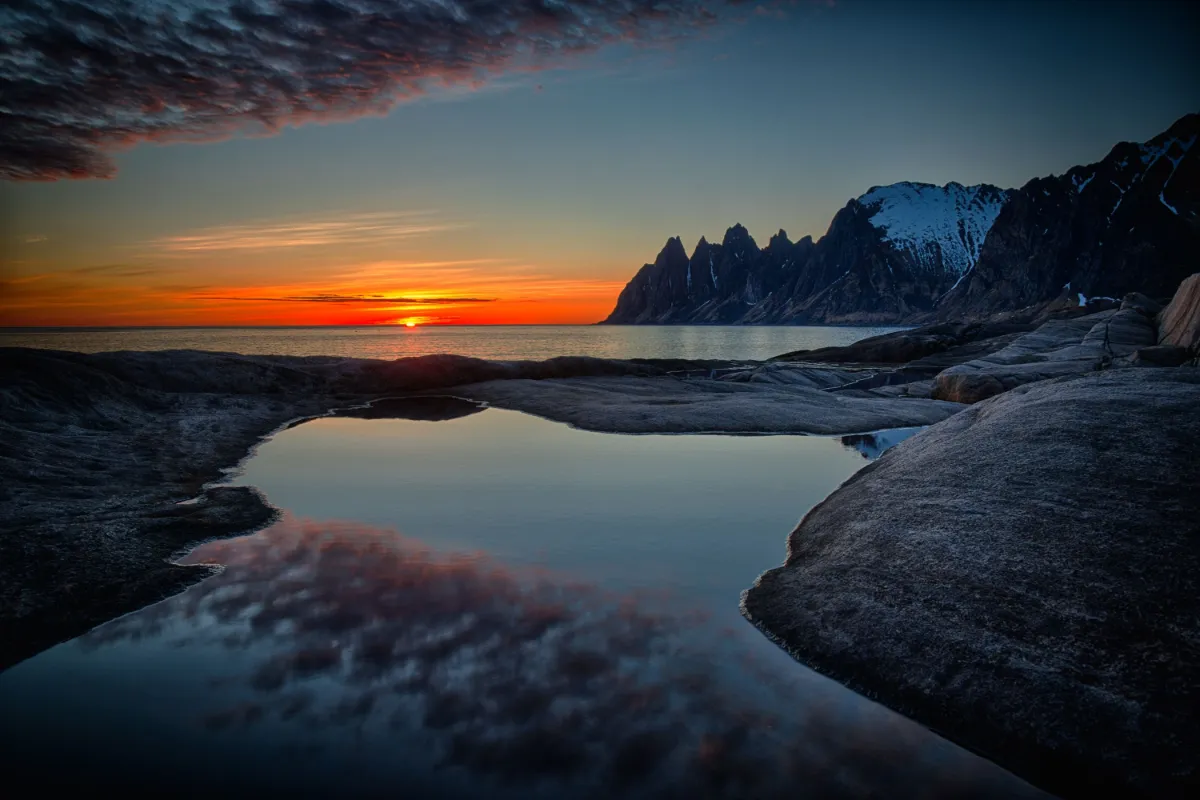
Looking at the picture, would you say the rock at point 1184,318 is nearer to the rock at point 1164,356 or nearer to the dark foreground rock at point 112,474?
the rock at point 1164,356

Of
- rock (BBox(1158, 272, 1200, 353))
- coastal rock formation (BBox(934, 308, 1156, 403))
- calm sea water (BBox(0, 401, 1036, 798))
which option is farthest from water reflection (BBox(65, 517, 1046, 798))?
coastal rock formation (BBox(934, 308, 1156, 403))

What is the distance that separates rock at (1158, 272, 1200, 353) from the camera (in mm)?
25297

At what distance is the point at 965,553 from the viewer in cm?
978

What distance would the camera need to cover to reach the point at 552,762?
6398 millimetres

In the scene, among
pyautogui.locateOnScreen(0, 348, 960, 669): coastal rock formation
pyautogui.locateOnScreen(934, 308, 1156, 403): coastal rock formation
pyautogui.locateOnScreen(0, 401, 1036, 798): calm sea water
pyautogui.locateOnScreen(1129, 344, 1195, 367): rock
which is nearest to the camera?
pyautogui.locateOnScreen(0, 401, 1036, 798): calm sea water

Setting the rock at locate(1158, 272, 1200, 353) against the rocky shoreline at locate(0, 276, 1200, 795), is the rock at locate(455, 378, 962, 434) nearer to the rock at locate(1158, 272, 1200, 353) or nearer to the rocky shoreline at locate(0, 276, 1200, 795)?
the rock at locate(1158, 272, 1200, 353)

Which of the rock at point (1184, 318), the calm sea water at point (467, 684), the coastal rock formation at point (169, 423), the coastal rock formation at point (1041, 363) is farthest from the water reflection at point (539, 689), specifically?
the coastal rock formation at point (1041, 363)

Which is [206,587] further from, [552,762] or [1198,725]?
[1198,725]

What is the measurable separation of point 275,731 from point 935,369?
54.8m

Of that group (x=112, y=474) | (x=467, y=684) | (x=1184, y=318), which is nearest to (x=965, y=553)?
(x=467, y=684)

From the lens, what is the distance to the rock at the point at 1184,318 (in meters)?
25.3

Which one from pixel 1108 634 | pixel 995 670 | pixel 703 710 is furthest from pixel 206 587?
pixel 1108 634

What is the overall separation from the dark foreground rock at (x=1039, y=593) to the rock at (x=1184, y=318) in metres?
15.5

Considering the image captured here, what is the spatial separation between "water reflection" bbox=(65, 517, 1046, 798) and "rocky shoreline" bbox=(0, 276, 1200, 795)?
83 cm
